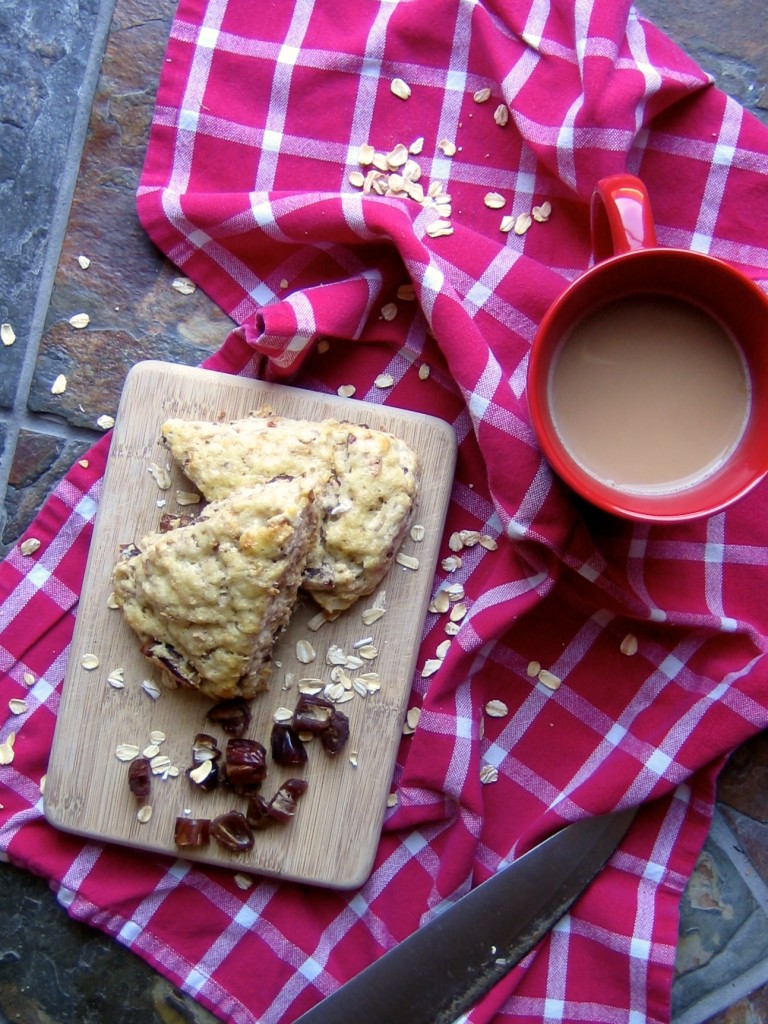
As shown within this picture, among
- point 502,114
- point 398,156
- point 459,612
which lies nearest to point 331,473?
point 459,612

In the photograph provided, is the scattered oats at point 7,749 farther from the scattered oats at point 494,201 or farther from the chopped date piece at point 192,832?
the scattered oats at point 494,201

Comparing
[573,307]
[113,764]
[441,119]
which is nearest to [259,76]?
[441,119]

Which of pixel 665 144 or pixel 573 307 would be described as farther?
pixel 665 144

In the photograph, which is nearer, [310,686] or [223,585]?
[223,585]

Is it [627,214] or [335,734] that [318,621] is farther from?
[627,214]

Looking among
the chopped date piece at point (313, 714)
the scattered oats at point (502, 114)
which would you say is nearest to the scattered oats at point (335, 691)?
the chopped date piece at point (313, 714)

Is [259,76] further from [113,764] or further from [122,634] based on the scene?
[113,764]

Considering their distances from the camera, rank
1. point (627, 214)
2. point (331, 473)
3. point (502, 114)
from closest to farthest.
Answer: point (627, 214) < point (331, 473) < point (502, 114)
